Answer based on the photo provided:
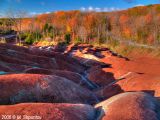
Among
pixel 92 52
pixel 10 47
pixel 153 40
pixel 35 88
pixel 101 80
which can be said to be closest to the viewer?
pixel 35 88

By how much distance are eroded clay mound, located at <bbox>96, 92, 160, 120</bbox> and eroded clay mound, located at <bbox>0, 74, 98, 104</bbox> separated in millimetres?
3921

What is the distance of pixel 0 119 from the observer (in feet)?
47.4

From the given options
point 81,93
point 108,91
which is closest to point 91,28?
point 108,91

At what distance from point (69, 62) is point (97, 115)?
95.7ft

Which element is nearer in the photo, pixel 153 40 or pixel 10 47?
pixel 10 47

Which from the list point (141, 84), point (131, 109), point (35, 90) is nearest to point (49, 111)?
point (131, 109)

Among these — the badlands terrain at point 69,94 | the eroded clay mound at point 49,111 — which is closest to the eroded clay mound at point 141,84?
the badlands terrain at point 69,94

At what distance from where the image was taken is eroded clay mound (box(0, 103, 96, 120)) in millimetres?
14930

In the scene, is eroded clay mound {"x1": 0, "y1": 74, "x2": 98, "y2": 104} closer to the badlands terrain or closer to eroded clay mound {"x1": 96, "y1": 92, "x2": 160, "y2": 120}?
the badlands terrain

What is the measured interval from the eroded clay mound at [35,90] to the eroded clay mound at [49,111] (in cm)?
341

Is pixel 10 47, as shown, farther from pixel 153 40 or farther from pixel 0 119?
pixel 153 40

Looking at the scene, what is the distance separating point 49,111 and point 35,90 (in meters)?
5.17

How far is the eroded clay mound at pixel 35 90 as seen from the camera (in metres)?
19.4

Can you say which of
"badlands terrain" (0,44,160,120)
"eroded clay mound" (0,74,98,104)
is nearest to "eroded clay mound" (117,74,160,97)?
"badlands terrain" (0,44,160,120)
